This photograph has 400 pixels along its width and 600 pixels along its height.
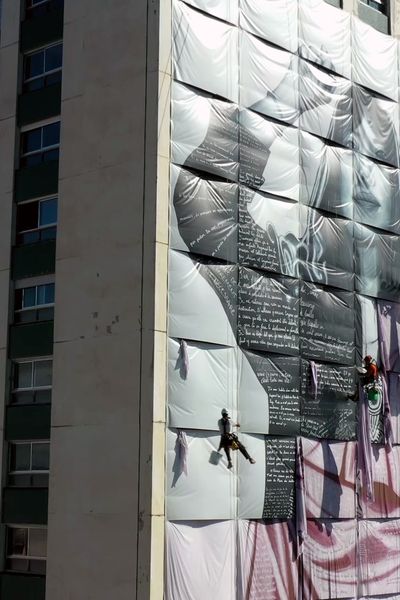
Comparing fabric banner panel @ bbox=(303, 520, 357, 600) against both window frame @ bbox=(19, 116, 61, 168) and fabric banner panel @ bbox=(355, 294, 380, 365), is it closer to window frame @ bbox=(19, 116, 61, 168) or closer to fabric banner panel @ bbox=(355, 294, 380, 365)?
fabric banner panel @ bbox=(355, 294, 380, 365)

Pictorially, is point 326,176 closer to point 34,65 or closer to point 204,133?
point 204,133

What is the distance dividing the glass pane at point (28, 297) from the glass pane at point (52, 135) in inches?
165

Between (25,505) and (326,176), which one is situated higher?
(326,176)

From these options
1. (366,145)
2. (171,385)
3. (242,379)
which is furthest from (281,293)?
(366,145)

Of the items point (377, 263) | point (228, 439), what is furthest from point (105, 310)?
point (377, 263)

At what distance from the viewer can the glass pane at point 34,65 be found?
28516 millimetres

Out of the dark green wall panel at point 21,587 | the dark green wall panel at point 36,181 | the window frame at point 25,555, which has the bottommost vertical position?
the dark green wall panel at point 21,587

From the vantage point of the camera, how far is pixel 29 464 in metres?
26.1

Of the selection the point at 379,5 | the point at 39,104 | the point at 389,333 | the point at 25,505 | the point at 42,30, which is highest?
the point at 379,5

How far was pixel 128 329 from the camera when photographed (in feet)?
80.3

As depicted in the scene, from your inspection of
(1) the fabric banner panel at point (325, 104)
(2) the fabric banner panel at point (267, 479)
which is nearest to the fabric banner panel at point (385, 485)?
(2) the fabric banner panel at point (267, 479)

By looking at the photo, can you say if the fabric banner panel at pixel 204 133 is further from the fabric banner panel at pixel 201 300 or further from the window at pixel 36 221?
the window at pixel 36 221

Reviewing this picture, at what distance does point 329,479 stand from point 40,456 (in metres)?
8.57

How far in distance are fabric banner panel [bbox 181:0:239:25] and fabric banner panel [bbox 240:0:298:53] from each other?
317 millimetres
